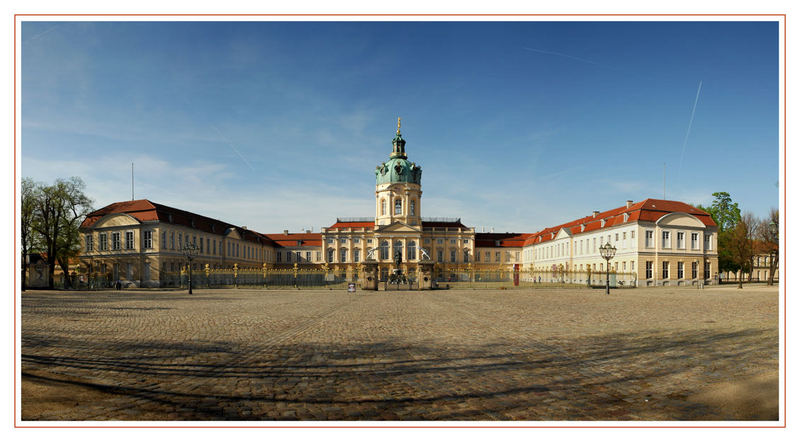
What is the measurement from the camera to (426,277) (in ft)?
132

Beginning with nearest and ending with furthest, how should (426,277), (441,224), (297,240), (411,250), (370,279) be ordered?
(370,279) → (426,277) → (411,250) → (297,240) → (441,224)

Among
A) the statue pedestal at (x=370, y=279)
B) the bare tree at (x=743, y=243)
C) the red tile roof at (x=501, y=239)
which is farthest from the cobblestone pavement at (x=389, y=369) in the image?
the red tile roof at (x=501, y=239)

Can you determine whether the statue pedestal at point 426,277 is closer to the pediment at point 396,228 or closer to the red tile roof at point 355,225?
the pediment at point 396,228

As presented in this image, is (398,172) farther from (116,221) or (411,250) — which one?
(116,221)

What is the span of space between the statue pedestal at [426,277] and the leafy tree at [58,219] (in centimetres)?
3291

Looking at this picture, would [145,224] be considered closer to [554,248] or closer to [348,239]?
[348,239]

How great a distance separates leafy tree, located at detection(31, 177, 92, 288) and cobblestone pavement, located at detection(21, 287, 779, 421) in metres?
37.4

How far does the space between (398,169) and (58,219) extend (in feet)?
→ 193

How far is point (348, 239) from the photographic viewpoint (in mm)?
93375

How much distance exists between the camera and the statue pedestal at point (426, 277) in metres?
40.0

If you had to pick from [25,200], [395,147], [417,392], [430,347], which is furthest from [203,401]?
[395,147]

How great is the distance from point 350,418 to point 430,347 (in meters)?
4.98

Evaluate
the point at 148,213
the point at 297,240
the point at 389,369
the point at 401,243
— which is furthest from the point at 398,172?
the point at 389,369

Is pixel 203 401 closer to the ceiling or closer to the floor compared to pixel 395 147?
closer to the floor
